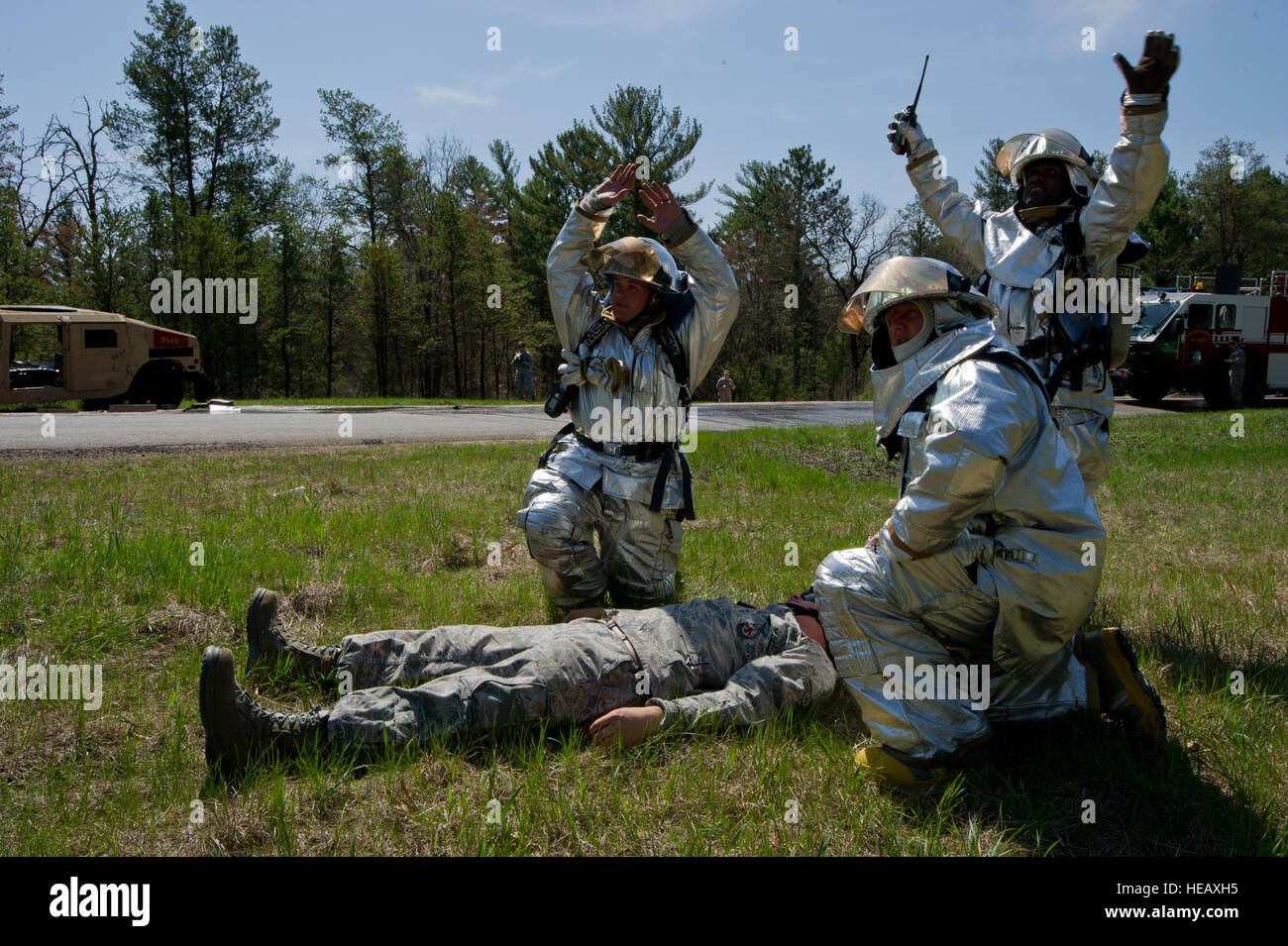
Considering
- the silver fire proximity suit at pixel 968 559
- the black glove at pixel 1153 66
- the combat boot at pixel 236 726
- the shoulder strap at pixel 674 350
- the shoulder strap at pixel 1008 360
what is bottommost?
the combat boot at pixel 236 726

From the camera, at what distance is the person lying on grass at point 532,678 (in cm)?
A: 311

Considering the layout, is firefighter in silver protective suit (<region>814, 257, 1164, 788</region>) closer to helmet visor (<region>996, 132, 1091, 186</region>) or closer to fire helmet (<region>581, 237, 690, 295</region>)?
helmet visor (<region>996, 132, 1091, 186</region>)

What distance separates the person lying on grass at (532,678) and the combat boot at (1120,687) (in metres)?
1.02

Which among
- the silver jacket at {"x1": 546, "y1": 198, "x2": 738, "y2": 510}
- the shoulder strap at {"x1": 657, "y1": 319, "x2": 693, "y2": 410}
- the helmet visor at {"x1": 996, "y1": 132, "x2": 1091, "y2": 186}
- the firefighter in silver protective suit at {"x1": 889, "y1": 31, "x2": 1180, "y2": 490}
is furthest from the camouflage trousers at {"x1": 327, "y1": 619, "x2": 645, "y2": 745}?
the helmet visor at {"x1": 996, "y1": 132, "x2": 1091, "y2": 186}

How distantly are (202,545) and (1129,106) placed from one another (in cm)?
565

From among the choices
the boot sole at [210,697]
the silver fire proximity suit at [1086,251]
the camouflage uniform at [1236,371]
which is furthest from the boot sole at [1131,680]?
the camouflage uniform at [1236,371]

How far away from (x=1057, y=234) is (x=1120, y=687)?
98.5 inches

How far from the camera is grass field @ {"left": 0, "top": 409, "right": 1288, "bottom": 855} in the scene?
279cm

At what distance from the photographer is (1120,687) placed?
337cm

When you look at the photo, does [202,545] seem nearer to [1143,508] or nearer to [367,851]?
[367,851]

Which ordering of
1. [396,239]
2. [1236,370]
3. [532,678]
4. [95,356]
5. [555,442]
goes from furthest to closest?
[396,239], [1236,370], [95,356], [555,442], [532,678]

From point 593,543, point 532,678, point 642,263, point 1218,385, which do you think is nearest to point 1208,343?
point 1218,385

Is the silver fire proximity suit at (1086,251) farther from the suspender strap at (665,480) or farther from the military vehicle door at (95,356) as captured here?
the military vehicle door at (95,356)

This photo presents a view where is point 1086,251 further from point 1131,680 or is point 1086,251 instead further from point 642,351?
point 642,351
